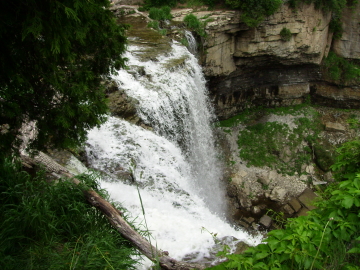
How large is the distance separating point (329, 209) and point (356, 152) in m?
1.00

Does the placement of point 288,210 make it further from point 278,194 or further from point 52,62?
point 52,62

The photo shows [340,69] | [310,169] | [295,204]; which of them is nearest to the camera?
[295,204]

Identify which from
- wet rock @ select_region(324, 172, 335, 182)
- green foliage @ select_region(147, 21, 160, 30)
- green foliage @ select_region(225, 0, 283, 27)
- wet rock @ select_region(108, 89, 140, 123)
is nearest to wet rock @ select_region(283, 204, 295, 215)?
wet rock @ select_region(324, 172, 335, 182)

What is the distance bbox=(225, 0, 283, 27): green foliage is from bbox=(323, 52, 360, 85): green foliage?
17.9ft

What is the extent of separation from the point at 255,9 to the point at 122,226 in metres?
12.8

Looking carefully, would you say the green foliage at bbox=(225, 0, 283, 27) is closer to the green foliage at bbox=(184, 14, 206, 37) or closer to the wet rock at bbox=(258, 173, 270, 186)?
the green foliage at bbox=(184, 14, 206, 37)

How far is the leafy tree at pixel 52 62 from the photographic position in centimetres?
283

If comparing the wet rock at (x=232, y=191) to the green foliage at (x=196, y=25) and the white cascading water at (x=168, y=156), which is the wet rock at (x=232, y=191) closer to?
the white cascading water at (x=168, y=156)

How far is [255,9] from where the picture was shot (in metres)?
13.3

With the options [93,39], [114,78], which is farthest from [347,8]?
[93,39]

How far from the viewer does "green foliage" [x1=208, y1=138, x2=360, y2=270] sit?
233 cm

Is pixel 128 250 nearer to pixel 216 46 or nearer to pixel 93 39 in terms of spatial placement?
pixel 93 39

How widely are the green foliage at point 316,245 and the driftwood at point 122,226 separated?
1093 millimetres

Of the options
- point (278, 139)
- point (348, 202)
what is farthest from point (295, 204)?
point (348, 202)
